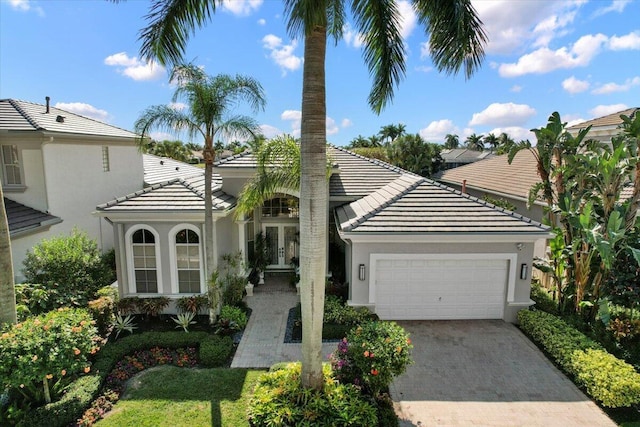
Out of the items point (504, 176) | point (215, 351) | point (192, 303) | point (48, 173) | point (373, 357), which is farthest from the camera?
point (504, 176)

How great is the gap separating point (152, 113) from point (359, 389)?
9207 mm

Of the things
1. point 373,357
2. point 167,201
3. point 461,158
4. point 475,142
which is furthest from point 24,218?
point 475,142

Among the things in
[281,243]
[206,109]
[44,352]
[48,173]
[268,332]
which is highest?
[206,109]

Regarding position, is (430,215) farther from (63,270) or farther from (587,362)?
(63,270)

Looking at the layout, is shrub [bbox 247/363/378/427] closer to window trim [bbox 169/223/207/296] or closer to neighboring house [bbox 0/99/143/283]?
window trim [bbox 169/223/207/296]

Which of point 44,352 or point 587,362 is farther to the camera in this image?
point 587,362

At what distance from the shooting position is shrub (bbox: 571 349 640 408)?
7.77 meters

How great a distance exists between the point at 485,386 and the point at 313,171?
673 centimetres

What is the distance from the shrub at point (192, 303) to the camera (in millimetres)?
11922

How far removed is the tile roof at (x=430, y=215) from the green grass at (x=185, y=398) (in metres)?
5.28

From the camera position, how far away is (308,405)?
23.4 feet

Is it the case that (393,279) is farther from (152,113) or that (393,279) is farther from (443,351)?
(152,113)

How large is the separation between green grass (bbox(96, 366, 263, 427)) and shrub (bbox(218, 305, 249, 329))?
92.5 inches

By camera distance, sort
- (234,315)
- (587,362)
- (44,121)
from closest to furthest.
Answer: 1. (587,362)
2. (234,315)
3. (44,121)
